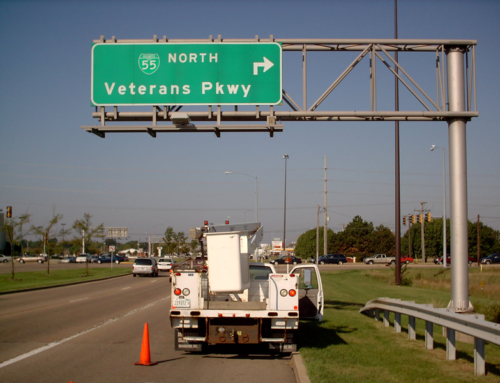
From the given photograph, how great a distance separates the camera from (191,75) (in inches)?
491

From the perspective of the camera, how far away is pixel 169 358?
936 centimetres

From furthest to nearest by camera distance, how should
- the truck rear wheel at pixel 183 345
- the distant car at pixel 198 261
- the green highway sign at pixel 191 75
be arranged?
the green highway sign at pixel 191 75 → the distant car at pixel 198 261 → the truck rear wheel at pixel 183 345

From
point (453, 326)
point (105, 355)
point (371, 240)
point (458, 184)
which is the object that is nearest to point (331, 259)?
point (371, 240)

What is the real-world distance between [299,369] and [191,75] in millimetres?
7676

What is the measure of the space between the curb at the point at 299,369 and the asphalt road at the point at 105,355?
0.14m

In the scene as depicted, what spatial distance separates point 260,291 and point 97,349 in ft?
11.4

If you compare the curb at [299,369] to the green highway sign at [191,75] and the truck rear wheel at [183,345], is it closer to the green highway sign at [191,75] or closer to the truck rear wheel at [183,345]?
the truck rear wheel at [183,345]

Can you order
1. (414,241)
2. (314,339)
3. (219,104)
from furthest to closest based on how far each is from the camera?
(414,241) < (219,104) < (314,339)

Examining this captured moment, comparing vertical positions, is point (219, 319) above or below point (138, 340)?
above

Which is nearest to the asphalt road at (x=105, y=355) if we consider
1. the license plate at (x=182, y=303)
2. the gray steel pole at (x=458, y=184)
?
the license plate at (x=182, y=303)

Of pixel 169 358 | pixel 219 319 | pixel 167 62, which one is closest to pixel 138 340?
pixel 169 358

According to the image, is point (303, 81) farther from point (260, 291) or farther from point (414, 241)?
point (414, 241)

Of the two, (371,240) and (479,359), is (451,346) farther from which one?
(371,240)

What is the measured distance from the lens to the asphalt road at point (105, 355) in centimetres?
783
